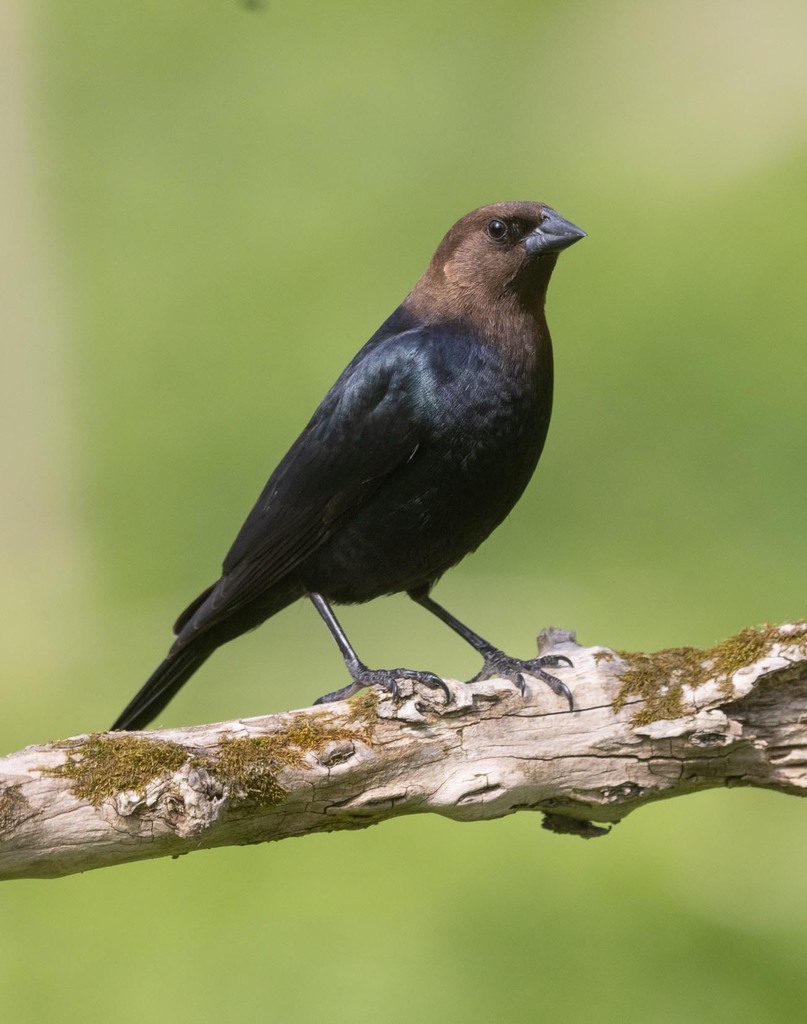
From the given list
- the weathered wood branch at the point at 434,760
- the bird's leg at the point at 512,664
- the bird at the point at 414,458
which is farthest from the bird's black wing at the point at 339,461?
the weathered wood branch at the point at 434,760

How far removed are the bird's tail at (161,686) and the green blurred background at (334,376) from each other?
174 centimetres

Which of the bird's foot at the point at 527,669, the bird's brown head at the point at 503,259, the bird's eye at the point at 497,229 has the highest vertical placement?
the bird's eye at the point at 497,229

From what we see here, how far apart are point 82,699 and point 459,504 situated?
175 inches

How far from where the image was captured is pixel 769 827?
19.5 feet

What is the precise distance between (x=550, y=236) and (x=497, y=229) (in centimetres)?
18

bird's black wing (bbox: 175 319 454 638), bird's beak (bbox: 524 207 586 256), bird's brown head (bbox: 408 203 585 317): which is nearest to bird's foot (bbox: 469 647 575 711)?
bird's black wing (bbox: 175 319 454 638)

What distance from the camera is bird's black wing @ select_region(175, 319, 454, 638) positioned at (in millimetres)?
3873

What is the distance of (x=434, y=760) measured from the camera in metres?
3.32

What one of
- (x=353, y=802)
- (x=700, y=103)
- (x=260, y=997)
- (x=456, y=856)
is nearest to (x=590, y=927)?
(x=456, y=856)

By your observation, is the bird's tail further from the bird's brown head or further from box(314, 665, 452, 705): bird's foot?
the bird's brown head

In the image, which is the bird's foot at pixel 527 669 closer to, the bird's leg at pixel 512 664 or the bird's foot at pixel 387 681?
the bird's leg at pixel 512 664

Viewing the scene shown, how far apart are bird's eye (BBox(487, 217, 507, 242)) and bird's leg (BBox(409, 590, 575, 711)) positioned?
3.60 feet

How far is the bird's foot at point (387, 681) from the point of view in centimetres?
341

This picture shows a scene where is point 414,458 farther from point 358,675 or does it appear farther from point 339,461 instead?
point 358,675
